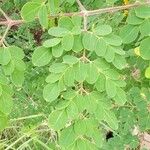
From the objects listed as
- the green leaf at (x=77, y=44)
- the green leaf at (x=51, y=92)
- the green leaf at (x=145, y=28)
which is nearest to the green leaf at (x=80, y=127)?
the green leaf at (x=51, y=92)

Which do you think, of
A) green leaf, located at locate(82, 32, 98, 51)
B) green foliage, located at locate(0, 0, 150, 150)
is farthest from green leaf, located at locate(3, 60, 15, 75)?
green leaf, located at locate(82, 32, 98, 51)

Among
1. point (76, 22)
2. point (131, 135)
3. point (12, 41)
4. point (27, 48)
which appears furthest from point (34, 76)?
point (12, 41)

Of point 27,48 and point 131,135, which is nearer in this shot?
point 131,135

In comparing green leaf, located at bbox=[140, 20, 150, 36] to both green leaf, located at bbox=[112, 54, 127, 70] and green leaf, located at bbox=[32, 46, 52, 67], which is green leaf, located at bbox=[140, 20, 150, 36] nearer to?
green leaf, located at bbox=[112, 54, 127, 70]

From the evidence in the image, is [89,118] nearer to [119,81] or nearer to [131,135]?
[119,81]

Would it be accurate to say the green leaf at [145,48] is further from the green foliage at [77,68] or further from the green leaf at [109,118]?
the green leaf at [109,118]

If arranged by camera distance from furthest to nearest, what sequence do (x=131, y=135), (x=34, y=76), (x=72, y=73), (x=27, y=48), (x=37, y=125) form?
(x=27, y=48)
(x=37, y=125)
(x=131, y=135)
(x=34, y=76)
(x=72, y=73)
